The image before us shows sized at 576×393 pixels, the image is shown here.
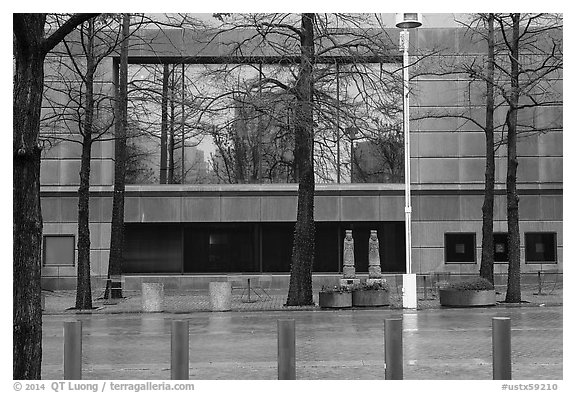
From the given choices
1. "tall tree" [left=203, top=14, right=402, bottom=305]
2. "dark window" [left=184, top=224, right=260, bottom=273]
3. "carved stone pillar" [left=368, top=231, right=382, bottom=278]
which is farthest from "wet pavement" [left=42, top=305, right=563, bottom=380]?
"dark window" [left=184, top=224, right=260, bottom=273]

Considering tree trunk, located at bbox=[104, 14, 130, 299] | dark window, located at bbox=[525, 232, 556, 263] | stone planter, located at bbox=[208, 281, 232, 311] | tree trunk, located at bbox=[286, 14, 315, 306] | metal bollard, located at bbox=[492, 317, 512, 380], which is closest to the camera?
metal bollard, located at bbox=[492, 317, 512, 380]

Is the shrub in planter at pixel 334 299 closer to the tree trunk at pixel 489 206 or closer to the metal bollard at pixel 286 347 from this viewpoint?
the tree trunk at pixel 489 206

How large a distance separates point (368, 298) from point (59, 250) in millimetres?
12948

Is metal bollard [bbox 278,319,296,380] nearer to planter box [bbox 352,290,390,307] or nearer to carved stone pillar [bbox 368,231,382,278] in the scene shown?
planter box [bbox 352,290,390,307]

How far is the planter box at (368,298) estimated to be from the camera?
24.1 metres

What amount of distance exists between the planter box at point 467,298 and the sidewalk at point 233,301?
40 centimetres

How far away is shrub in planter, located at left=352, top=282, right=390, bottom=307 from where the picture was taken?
24.1m

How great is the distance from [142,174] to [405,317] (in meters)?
14.0

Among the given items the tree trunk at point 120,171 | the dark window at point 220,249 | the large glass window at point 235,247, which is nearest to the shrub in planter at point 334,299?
the tree trunk at point 120,171

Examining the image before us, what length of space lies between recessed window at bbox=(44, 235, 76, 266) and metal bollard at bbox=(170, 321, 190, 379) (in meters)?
23.5

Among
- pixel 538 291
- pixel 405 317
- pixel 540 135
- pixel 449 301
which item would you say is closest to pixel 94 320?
pixel 405 317

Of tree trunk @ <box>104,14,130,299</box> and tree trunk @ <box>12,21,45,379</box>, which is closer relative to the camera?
tree trunk @ <box>12,21,45,379</box>

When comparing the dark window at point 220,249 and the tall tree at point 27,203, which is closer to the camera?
the tall tree at point 27,203
